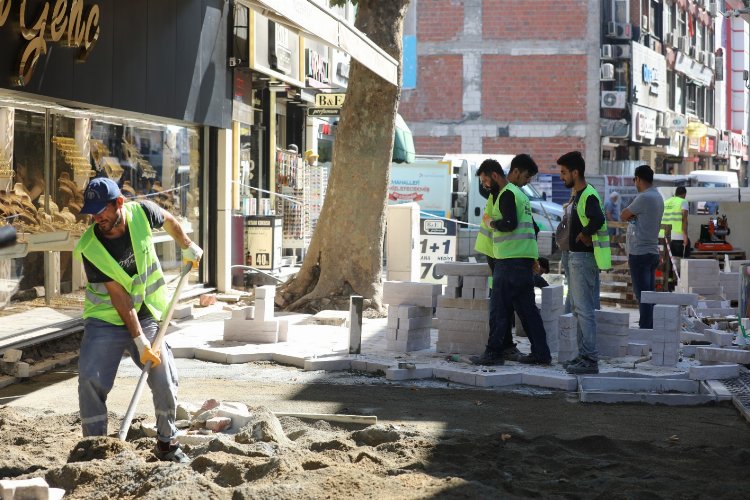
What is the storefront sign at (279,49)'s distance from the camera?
64.0 feet

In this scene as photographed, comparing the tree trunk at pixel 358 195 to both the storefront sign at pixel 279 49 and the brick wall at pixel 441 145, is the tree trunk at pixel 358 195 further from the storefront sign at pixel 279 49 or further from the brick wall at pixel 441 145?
the brick wall at pixel 441 145

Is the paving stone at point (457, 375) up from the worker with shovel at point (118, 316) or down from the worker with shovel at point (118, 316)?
down

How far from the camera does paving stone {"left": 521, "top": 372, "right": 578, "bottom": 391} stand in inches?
400

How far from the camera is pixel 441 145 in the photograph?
134 feet

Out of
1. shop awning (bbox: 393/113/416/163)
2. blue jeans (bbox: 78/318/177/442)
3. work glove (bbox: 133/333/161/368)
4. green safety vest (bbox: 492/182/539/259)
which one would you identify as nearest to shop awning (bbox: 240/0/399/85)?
green safety vest (bbox: 492/182/539/259)

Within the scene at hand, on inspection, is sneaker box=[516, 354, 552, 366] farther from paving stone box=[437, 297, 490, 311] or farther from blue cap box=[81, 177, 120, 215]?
blue cap box=[81, 177, 120, 215]

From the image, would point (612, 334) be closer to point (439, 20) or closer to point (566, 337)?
point (566, 337)

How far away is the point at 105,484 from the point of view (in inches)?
247

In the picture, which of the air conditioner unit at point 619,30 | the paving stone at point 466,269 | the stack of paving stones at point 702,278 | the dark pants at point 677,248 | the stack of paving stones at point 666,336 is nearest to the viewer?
the stack of paving stones at point 666,336

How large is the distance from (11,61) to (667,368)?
6.49 metres

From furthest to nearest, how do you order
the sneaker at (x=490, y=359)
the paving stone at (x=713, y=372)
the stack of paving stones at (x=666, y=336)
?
the sneaker at (x=490, y=359)
the stack of paving stones at (x=666, y=336)
the paving stone at (x=713, y=372)

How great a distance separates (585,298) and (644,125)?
32.9 metres

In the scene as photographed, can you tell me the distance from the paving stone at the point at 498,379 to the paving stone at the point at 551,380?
6 centimetres

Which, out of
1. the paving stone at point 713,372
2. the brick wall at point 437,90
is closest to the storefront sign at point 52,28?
the paving stone at point 713,372
